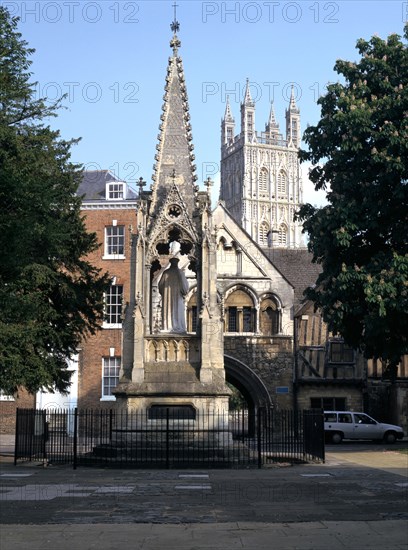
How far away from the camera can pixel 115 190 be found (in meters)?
44.0

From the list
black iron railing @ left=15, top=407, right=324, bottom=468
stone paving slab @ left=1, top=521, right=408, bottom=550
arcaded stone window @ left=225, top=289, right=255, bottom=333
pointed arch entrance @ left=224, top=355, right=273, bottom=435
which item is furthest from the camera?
arcaded stone window @ left=225, top=289, right=255, bottom=333

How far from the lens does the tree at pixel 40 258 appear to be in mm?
20672

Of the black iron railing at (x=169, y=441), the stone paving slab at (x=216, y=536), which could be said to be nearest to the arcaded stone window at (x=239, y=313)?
the black iron railing at (x=169, y=441)

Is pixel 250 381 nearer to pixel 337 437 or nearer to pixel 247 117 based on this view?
pixel 337 437

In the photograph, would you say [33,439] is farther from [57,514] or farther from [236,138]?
[236,138]

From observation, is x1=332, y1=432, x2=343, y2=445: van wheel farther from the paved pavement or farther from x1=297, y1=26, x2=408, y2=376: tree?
the paved pavement

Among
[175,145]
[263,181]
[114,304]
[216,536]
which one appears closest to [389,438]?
[114,304]

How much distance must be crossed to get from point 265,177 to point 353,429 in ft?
361

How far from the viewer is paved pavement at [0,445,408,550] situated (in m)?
9.29

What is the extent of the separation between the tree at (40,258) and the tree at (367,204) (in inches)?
316

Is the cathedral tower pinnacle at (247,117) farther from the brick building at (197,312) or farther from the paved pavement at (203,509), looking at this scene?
the paved pavement at (203,509)

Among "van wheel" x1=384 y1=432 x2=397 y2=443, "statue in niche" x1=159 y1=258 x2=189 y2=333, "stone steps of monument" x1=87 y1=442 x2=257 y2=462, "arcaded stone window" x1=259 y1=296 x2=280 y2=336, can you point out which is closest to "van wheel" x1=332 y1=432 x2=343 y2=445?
"van wheel" x1=384 y1=432 x2=397 y2=443

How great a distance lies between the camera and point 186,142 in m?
22.2

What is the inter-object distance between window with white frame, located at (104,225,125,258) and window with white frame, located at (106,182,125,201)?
209cm
